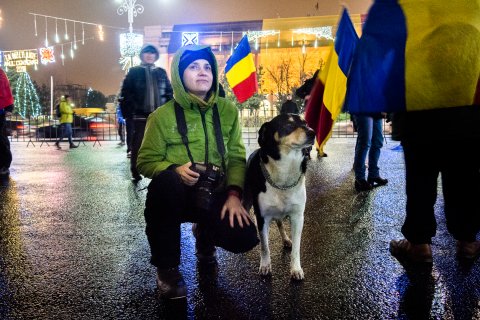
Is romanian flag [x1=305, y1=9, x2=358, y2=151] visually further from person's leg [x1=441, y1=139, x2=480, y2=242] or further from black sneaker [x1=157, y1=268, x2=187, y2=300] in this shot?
black sneaker [x1=157, y1=268, x2=187, y2=300]

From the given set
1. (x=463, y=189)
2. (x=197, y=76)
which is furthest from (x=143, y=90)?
(x=463, y=189)

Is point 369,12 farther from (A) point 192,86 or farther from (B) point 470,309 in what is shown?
(B) point 470,309

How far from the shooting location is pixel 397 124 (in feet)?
10.4

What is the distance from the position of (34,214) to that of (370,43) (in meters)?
4.04

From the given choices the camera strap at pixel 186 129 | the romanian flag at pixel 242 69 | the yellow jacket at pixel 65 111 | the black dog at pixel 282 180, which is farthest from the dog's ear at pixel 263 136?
the yellow jacket at pixel 65 111

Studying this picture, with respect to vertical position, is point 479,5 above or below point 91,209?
above

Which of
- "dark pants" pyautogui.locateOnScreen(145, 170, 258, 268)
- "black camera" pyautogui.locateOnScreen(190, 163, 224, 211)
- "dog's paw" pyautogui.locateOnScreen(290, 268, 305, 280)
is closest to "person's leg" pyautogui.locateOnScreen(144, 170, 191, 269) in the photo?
"dark pants" pyautogui.locateOnScreen(145, 170, 258, 268)

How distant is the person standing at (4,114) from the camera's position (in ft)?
23.2

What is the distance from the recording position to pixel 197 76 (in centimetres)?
289

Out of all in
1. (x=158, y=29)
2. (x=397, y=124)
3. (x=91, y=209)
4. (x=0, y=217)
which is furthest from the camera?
(x=158, y=29)

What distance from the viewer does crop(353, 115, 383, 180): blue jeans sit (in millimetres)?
6098

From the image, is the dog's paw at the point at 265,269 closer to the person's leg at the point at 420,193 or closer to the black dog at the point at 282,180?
the black dog at the point at 282,180

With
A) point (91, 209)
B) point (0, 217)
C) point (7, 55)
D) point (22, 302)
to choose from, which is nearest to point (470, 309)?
point (22, 302)

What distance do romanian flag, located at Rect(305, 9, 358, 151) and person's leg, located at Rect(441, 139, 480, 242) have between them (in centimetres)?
100
